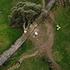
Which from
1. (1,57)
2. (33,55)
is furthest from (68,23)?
(1,57)

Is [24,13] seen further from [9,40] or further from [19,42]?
[19,42]

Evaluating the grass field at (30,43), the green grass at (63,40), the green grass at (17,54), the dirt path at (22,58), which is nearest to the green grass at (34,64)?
the grass field at (30,43)

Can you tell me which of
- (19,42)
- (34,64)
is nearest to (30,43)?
(19,42)

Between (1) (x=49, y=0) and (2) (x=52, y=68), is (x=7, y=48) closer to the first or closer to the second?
(2) (x=52, y=68)

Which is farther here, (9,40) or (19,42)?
(9,40)

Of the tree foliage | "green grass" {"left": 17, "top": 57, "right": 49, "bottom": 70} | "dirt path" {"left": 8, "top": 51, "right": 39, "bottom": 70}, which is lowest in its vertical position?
"green grass" {"left": 17, "top": 57, "right": 49, "bottom": 70}

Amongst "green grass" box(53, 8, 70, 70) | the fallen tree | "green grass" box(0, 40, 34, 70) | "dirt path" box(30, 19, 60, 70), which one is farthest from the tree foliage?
"green grass" box(53, 8, 70, 70)

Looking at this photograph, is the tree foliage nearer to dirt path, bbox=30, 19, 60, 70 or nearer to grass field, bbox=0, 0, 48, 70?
grass field, bbox=0, 0, 48, 70

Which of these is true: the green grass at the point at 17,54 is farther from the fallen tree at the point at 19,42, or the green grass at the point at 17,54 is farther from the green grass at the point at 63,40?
the green grass at the point at 63,40
